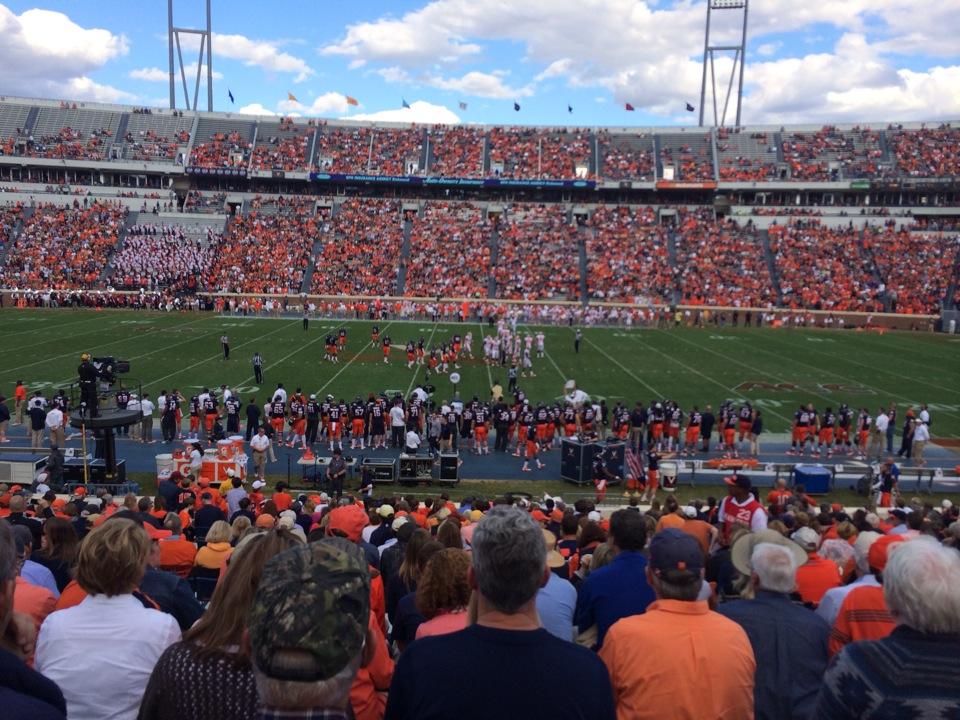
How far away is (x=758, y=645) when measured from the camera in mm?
3236

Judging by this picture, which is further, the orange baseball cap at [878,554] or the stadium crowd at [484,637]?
the orange baseball cap at [878,554]

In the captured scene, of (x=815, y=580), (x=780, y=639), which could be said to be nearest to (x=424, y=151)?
(x=815, y=580)

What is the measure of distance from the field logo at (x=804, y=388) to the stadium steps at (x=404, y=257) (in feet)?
94.1

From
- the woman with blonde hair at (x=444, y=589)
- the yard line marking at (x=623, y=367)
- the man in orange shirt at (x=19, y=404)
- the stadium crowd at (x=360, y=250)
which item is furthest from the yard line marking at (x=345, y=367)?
the woman with blonde hair at (x=444, y=589)

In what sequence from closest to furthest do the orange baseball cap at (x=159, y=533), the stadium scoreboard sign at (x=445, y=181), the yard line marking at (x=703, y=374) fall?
the orange baseball cap at (x=159, y=533) → the yard line marking at (x=703, y=374) → the stadium scoreboard sign at (x=445, y=181)

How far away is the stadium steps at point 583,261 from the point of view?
50.0 meters

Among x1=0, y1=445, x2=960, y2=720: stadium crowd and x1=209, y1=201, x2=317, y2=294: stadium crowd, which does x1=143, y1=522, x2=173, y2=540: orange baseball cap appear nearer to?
x1=0, y1=445, x2=960, y2=720: stadium crowd

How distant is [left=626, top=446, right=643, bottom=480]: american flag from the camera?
15133 millimetres

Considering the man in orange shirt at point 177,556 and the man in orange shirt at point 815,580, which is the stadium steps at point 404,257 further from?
the man in orange shirt at point 815,580

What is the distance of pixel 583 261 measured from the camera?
54.0m

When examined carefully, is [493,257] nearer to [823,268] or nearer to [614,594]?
[823,268]

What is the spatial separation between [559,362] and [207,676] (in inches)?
1098

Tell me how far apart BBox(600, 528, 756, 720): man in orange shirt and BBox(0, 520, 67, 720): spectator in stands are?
6.01 feet

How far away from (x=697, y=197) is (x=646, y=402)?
45802mm
